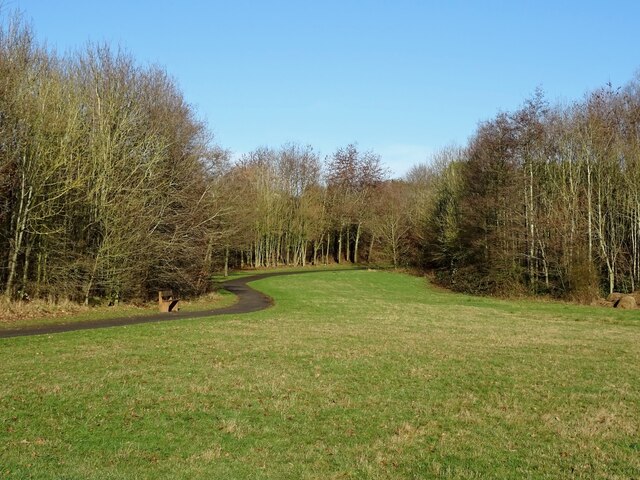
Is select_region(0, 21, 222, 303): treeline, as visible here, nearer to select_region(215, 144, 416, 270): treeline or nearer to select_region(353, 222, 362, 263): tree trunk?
select_region(215, 144, 416, 270): treeline

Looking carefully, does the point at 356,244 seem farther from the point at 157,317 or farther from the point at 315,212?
the point at 157,317

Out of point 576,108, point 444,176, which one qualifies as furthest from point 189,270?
point 444,176

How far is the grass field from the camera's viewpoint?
663cm

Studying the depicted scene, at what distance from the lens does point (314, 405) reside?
930 centimetres

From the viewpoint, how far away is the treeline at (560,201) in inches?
1459

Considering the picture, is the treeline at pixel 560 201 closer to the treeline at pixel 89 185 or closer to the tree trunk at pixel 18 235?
the treeline at pixel 89 185

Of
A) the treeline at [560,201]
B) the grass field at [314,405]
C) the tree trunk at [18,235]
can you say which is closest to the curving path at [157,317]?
the grass field at [314,405]

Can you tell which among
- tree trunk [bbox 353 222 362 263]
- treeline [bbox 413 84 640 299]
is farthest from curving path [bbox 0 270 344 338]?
tree trunk [bbox 353 222 362 263]

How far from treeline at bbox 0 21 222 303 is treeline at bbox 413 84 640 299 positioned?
22.9 metres

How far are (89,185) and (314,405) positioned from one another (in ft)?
61.6

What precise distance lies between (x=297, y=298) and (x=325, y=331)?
15010 millimetres

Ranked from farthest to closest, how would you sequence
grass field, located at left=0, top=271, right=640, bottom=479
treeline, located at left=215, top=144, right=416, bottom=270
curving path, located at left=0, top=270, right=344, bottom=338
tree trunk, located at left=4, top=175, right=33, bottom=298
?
treeline, located at left=215, top=144, right=416, bottom=270
tree trunk, located at left=4, top=175, right=33, bottom=298
curving path, located at left=0, top=270, right=344, bottom=338
grass field, located at left=0, top=271, right=640, bottom=479

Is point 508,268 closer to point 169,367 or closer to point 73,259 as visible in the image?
point 73,259

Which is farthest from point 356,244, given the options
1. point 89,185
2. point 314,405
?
point 314,405
